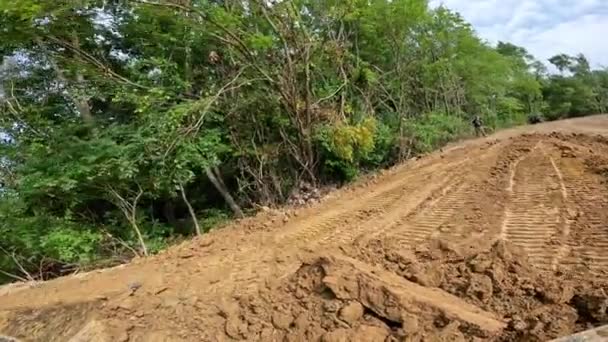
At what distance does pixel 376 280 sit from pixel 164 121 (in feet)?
22.6

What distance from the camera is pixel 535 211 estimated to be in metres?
5.11

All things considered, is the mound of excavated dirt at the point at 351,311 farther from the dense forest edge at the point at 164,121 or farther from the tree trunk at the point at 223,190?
the tree trunk at the point at 223,190

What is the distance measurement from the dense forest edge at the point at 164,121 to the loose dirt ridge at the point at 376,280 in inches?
164

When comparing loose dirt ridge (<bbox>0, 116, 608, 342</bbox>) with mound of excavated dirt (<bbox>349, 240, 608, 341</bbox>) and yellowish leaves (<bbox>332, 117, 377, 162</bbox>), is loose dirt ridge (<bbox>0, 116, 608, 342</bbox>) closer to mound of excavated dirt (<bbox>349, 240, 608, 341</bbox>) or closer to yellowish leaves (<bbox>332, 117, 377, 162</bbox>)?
mound of excavated dirt (<bbox>349, 240, 608, 341</bbox>)

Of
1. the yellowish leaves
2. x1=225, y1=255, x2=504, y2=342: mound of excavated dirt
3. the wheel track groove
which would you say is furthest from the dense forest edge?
the wheel track groove

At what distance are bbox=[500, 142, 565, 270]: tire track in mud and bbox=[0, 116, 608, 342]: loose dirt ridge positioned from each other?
0.7 inches

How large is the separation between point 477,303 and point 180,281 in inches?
91.2

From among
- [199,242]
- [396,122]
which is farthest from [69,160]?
[396,122]

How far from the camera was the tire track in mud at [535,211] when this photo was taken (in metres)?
4.07

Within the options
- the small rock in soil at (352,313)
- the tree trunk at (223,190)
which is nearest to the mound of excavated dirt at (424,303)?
the small rock in soil at (352,313)

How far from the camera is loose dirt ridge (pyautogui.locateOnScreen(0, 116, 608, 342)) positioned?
3.15 metres

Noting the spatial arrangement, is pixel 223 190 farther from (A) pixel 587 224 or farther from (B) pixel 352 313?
(B) pixel 352 313

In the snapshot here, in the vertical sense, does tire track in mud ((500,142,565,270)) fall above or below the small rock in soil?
above

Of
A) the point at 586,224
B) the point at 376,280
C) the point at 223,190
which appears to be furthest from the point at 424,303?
the point at 223,190
